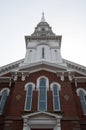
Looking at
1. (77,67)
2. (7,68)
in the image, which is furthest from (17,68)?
(77,67)

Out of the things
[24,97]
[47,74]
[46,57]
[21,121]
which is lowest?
[21,121]

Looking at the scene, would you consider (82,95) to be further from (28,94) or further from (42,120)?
(42,120)

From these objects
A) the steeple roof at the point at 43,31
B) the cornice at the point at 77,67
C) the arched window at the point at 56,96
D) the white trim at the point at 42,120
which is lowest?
the white trim at the point at 42,120

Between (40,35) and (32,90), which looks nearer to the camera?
(32,90)

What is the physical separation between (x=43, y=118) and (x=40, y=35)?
15.9 meters

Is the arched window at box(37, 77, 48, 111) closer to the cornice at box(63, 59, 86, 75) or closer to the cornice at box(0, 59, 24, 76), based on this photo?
the cornice at box(63, 59, 86, 75)

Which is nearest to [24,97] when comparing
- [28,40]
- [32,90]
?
[32,90]

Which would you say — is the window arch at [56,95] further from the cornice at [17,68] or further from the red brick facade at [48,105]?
the cornice at [17,68]

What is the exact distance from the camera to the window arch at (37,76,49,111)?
614 inches

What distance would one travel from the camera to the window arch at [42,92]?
15605mm

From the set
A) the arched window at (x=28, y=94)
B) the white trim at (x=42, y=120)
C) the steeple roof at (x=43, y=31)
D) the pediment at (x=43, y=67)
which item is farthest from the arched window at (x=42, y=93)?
the steeple roof at (x=43, y=31)

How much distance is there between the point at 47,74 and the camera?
19.0 meters

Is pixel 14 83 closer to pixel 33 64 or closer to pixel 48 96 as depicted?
pixel 33 64

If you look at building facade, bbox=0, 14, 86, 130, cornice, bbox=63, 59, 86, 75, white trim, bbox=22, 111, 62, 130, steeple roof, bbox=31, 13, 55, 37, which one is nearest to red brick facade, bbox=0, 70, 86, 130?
building facade, bbox=0, 14, 86, 130
